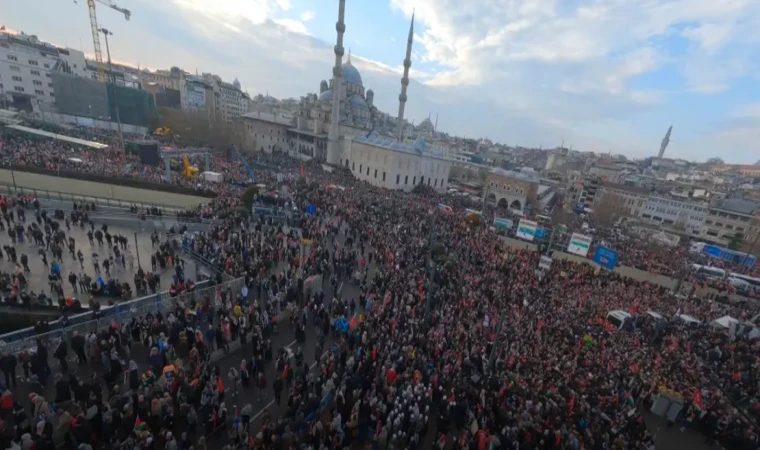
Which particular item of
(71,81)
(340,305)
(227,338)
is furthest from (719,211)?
(71,81)

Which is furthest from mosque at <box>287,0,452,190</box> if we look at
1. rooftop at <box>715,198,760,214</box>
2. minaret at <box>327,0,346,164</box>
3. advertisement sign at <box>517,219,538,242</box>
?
rooftop at <box>715,198,760,214</box>

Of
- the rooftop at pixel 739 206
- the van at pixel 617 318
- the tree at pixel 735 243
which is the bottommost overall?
the tree at pixel 735 243

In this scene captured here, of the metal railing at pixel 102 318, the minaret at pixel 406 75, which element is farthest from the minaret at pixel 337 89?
the metal railing at pixel 102 318

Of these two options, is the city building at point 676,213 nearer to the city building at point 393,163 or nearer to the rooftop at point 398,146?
the city building at point 393,163

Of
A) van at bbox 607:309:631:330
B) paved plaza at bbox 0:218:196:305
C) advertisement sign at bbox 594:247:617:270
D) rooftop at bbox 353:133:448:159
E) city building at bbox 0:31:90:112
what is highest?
city building at bbox 0:31:90:112

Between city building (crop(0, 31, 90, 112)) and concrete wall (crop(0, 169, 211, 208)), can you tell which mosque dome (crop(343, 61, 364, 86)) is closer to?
city building (crop(0, 31, 90, 112))

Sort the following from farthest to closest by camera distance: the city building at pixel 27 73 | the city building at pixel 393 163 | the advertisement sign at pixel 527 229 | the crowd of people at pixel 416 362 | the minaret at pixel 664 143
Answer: the minaret at pixel 664 143
the city building at pixel 27 73
the city building at pixel 393 163
the advertisement sign at pixel 527 229
the crowd of people at pixel 416 362
